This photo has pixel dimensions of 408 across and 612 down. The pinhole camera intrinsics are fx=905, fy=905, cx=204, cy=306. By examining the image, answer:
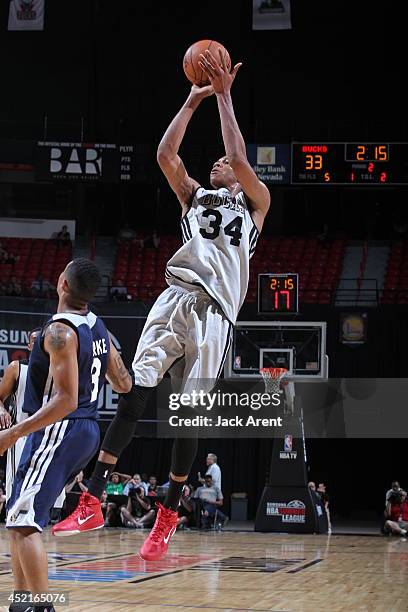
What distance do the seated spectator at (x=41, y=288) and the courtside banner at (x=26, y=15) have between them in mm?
6104

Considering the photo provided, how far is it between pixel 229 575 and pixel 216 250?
532 centimetres

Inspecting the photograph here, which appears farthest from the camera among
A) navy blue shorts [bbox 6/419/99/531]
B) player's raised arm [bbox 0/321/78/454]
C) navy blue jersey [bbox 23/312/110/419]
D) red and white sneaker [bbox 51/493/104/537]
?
red and white sneaker [bbox 51/493/104/537]

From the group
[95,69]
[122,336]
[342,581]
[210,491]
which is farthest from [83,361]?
[95,69]

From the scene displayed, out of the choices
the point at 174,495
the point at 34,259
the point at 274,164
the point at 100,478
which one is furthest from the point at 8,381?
the point at 34,259

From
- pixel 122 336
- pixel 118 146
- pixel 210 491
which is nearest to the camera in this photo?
pixel 210 491

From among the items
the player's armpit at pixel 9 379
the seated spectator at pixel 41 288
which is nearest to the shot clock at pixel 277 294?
the seated spectator at pixel 41 288

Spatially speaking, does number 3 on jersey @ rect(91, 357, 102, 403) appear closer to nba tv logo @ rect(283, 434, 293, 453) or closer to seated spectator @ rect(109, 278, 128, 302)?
nba tv logo @ rect(283, 434, 293, 453)

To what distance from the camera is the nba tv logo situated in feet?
56.1

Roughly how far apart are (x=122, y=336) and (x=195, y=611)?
12767mm

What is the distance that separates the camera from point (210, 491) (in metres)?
17.8

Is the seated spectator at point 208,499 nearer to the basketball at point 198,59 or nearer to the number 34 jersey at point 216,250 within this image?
the number 34 jersey at point 216,250

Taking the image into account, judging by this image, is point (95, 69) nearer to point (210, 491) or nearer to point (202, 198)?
point (210, 491)

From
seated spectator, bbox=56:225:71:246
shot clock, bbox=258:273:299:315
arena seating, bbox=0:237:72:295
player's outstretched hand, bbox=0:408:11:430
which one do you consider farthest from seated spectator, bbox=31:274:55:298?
player's outstretched hand, bbox=0:408:11:430

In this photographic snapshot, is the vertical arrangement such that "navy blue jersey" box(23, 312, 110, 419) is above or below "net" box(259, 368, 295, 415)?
above
